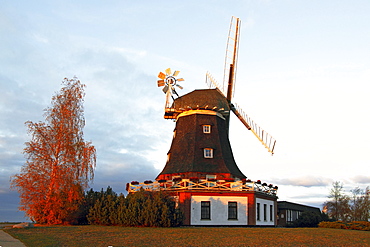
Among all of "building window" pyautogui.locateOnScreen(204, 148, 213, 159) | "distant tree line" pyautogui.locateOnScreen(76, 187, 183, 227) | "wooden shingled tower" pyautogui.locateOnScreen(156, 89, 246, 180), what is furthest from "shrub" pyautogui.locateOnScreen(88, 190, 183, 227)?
"building window" pyautogui.locateOnScreen(204, 148, 213, 159)

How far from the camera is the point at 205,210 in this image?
33031mm

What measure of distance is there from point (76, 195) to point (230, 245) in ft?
52.5

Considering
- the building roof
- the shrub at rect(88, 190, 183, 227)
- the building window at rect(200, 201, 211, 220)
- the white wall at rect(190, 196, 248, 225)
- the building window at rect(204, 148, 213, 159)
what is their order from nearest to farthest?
1. the shrub at rect(88, 190, 183, 227)
2. the white wall at rect(190, 196, 248, 225)
3. the building window at rect(200, 201, 211, 220)
4. the building window at rect(204, 148, 213, 159)
5. the building roof

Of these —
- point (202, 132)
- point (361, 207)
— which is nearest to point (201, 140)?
point (202, 132)

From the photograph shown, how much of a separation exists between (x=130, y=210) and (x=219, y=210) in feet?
28.5

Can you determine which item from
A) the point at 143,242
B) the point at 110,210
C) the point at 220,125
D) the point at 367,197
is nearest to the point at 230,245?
the point at 143,242

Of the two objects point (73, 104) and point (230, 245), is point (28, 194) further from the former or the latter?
point (230, 245)

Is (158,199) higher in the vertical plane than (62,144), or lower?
lower

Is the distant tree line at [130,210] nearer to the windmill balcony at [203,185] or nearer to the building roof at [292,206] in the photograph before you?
the windmill balcony at [203,185]

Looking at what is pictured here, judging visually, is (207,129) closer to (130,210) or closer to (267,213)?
(267,213)

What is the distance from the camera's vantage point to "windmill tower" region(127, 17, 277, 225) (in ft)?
108

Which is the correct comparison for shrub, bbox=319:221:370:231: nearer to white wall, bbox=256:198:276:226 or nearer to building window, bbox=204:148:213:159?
white wall, bbox=256:198:276:226

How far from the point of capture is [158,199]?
28.7 meters

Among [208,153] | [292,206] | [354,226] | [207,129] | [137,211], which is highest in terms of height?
[207,129]
